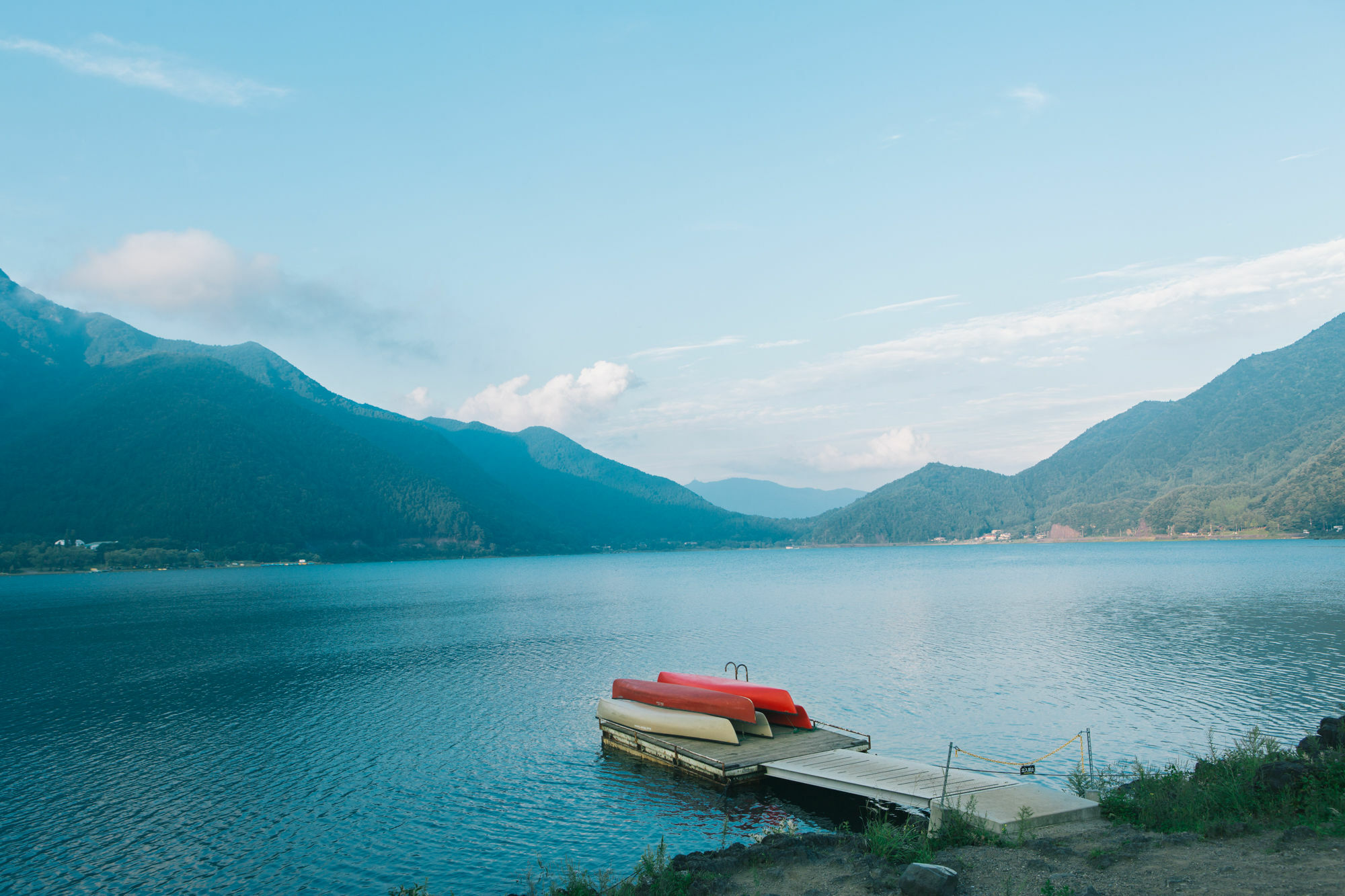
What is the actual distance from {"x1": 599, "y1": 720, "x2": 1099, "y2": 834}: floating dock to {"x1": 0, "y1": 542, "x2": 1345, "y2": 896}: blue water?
3.36 feet

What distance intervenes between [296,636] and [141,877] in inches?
2249

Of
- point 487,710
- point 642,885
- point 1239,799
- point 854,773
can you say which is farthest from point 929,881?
point 487,710

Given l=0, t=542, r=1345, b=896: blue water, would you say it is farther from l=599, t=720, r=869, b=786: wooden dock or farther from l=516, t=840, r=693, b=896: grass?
l=516, t=840, r=693, b=896: grass

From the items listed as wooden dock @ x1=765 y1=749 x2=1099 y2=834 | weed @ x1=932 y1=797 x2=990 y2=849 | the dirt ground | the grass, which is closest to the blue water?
wooden dock @ x1=765 y1=749 x2=1099 y2=834

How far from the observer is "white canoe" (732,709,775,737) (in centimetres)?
3005

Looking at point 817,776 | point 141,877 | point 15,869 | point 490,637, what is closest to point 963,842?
point 817,776

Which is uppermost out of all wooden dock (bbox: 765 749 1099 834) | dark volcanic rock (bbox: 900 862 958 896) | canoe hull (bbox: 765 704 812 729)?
dark volcanic rock (bbox: 900 862 958 896)

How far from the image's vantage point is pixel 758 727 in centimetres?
3041

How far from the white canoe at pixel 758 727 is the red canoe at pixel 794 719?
1.44 feet

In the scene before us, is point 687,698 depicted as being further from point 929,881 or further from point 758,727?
point 929,881

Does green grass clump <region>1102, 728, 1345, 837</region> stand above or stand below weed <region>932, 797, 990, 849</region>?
above

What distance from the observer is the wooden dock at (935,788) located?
18.6m

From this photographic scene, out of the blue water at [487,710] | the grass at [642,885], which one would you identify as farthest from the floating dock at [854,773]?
the grass at [642,885]

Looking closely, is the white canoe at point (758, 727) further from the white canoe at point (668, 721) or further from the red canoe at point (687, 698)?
the white canoe at point (668, 721)
